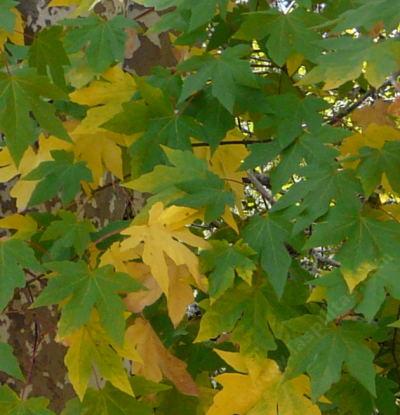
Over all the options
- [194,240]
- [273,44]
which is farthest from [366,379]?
[273,44]

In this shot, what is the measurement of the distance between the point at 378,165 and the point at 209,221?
0.27m

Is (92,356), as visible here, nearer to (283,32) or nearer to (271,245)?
(271,245)

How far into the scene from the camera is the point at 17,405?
3.18 feet

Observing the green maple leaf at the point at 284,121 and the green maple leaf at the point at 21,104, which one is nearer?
the green maple leaf at the point at 21,104

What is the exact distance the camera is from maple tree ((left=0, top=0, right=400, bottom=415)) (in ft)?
3.04

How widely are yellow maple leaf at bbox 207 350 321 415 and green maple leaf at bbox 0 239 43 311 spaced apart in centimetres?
30

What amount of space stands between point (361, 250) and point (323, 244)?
52 millimetres

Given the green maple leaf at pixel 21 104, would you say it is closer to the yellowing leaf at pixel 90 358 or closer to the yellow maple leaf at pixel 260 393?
the yellowing leaf at pixel 90 358

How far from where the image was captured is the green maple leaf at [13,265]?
3.04ft

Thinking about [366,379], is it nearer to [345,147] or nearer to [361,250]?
[361,250]

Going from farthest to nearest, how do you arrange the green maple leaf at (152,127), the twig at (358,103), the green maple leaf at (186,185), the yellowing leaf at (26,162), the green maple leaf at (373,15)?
1. the twig at (358,103)
2. the yellowing leaf at (26,162)
3. the green maple leaf at (152,127)
4. the green maple leaf at (186,185)
5. the green maple leaf at (373,15)

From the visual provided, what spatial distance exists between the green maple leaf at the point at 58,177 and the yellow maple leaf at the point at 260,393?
388 millimetres

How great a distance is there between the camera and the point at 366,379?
92cm

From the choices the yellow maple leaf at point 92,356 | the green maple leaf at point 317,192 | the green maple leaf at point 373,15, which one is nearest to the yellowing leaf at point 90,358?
the yellow maple leaf at point 92,356
